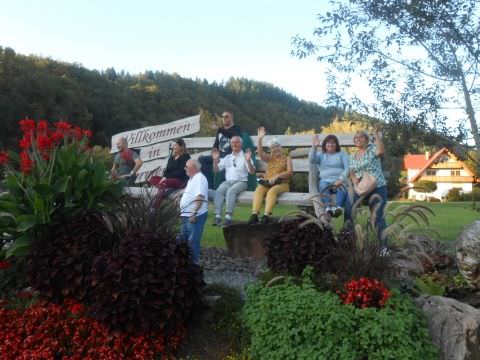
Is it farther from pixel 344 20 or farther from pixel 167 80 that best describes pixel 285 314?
pixel 167 80

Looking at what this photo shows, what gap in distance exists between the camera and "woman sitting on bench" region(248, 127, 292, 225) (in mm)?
7016

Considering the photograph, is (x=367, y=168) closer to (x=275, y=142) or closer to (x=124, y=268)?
(x=275, y=142)

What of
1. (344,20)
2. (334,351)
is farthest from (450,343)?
(344,20)

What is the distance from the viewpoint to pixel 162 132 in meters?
9.84

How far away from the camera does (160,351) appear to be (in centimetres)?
419

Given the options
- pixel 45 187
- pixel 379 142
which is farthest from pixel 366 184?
pixel 45 187

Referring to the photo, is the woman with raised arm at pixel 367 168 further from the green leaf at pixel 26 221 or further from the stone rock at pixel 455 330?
the green leaf at pixel 26 221

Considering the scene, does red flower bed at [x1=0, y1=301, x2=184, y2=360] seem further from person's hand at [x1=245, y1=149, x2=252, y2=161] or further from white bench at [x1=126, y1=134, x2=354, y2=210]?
person's hand at [x1=245, y1=149, x2=252, y2=161]

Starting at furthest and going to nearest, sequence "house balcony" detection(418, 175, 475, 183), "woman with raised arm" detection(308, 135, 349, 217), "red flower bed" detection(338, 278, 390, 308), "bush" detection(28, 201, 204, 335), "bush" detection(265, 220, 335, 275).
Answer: "house balcony" detection(418, 175, 475, 183) → "woman with raised arm" detection(308, 135, 349, 217) → "bush" detection(265, 220, 335, 275) → "bush" detection(28, 201, 204, 335) → "red flower bed" detection(338, 278, 390, 308)

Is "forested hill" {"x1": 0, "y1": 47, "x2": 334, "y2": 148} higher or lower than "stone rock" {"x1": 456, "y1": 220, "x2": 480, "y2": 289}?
higher

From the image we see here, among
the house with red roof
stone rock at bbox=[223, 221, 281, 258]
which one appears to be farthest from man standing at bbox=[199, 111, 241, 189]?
the house with red roof

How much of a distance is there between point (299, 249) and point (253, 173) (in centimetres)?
309

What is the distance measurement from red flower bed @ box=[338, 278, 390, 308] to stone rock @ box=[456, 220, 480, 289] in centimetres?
180

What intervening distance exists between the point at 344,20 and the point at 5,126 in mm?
28036
